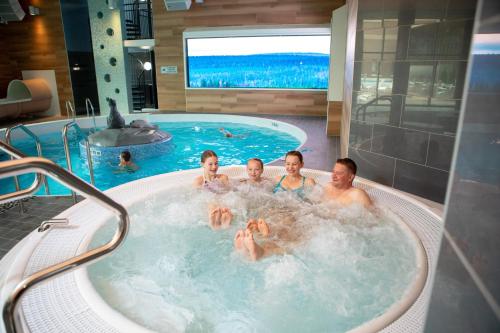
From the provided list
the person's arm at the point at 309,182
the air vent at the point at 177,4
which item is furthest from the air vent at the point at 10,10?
the person's arm at the point at 309,182

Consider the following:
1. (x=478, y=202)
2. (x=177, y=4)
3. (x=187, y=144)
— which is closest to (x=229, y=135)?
(x=187, y=144)

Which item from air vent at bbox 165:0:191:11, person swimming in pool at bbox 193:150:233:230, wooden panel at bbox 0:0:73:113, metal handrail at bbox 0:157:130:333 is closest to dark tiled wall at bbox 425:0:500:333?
metal handrail at bbox 0:157:130:333

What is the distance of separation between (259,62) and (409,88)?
685 cm

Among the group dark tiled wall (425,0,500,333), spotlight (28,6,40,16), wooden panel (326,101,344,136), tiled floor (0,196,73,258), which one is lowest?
tiled floor (0,196,73,258)

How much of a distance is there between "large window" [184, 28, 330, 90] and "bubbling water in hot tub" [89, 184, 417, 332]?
7188 millimetres

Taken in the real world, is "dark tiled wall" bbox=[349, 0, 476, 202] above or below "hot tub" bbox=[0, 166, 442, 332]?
above

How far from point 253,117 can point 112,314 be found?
7.66m

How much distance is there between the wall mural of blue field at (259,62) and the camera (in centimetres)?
942

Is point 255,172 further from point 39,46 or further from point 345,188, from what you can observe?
point 39,46

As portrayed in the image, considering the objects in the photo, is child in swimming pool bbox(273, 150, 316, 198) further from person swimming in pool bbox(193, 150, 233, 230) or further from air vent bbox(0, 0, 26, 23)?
air vent bbox(0, 0, 26, 23)

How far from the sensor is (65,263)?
1.13 meters

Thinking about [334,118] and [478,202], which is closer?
[478,202]

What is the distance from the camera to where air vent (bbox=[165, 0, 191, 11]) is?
8.70 metres

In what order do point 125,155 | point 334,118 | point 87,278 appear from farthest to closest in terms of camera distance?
point 334,118 → point 125,155 → point 87,278
